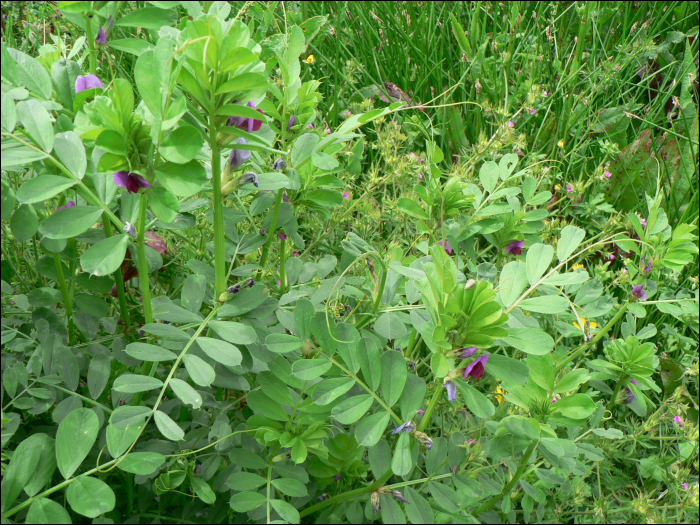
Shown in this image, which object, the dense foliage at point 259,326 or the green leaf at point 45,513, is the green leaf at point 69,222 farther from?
the green leaf at point 45,513

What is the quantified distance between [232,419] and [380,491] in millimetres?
427

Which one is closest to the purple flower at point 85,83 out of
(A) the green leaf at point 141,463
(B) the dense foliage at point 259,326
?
(B) the dense foliage at point 259,326

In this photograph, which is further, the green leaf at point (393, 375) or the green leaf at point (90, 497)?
the green leaf at point (393, 375)

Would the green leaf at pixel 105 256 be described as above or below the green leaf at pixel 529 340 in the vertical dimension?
above

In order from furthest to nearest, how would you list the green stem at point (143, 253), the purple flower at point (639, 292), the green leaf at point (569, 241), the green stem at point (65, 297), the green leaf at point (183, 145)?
1. the purple flower at point (639, 292)
2. the green leaf at point (569, 241)
3. the green stem at point (65, 297)
4. the green stem at point (143, 253)
5. the green leaf at point (183, 145)

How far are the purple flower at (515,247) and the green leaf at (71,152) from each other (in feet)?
3.37

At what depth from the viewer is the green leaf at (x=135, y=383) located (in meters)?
0.85

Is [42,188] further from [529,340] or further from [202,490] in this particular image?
[529,340]

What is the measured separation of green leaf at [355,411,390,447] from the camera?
2.75ft

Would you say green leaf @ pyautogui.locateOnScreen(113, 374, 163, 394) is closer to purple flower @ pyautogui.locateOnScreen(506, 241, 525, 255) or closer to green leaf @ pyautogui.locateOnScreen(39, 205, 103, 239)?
green leaf @ pyautogui.locateOnScreen(39, 205, 103, 239)

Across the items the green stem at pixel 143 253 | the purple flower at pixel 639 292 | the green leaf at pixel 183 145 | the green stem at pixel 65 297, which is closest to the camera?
the green leaf at pixel 183 145

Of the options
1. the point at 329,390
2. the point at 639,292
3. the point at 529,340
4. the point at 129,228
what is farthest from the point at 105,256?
the point at 639,292

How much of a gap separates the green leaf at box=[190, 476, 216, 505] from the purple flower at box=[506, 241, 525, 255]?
3.00 feet

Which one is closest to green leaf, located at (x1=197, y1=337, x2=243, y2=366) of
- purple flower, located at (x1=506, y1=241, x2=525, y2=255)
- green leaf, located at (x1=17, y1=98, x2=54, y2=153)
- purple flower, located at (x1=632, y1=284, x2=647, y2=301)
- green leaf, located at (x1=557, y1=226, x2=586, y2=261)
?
green leaf, located at (x1=17, y1=98, x2=54, y2=153)
